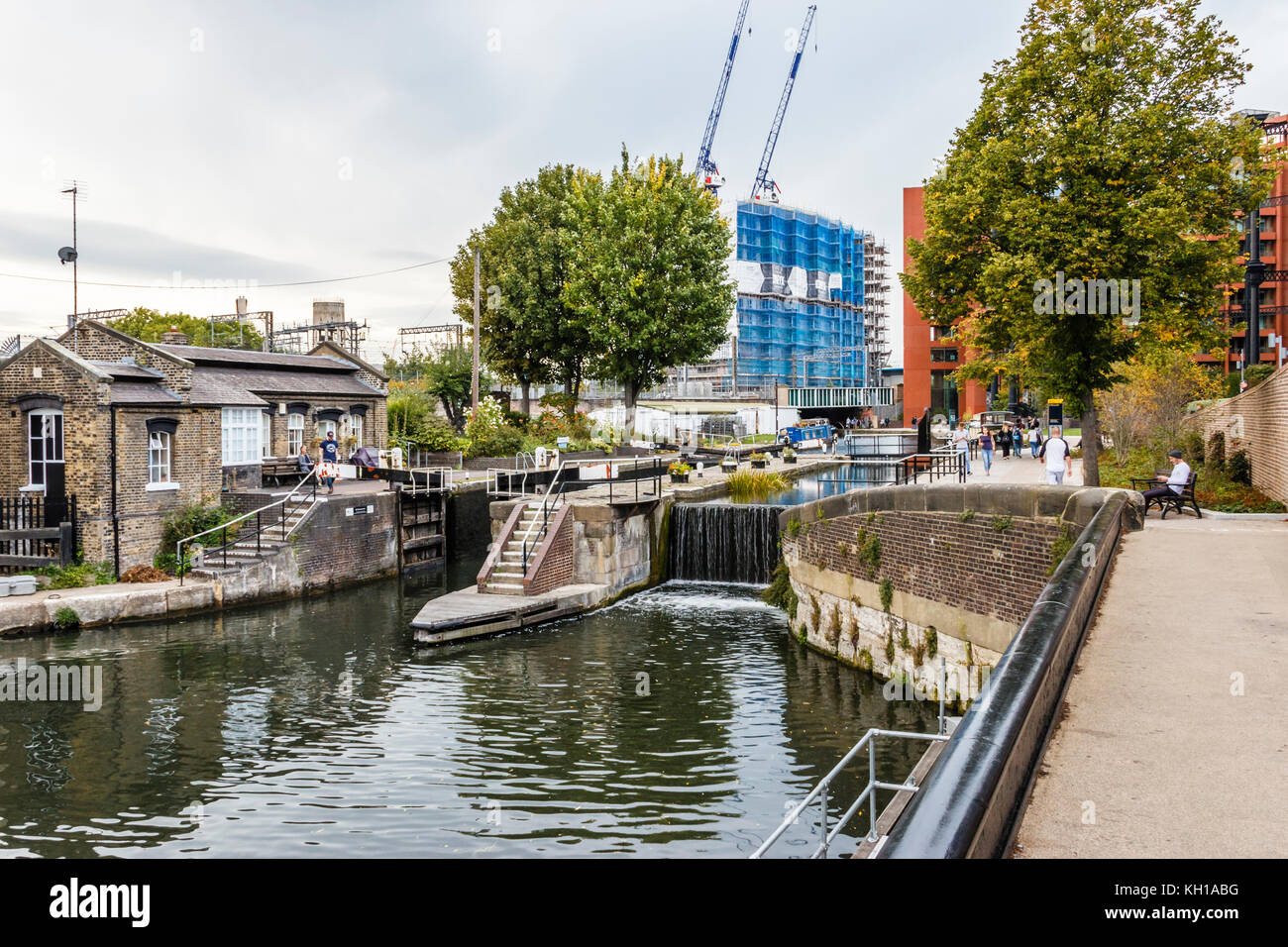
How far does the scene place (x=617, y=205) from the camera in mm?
41531

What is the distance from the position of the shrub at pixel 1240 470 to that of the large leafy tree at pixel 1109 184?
3.85 metres

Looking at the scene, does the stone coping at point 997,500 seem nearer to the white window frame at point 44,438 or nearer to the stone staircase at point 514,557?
the stone staircase at point 514,557

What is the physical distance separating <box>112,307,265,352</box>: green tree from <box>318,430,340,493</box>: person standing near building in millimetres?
37162

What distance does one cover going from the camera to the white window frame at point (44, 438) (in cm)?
2264

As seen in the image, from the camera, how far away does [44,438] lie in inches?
898

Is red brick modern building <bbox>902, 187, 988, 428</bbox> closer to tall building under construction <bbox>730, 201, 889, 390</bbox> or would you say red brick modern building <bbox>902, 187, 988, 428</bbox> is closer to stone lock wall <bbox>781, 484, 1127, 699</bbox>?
tall building under construction <bbox>730, 201, 889, 390</bbox>

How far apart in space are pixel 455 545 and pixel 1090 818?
28403 millimetres

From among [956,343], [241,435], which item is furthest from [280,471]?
[956,343]

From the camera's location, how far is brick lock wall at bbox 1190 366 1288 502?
17703 mm

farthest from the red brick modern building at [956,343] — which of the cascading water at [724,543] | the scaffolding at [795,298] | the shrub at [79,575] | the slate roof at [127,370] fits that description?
the shrub at [79,575]

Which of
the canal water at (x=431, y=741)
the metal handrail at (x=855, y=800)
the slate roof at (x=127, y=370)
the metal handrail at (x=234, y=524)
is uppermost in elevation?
the slate roof at (x=127, y=370)

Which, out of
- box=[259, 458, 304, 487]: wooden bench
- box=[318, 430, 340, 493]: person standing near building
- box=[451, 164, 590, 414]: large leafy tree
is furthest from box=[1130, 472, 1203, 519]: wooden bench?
box=[451, 164, 590, 414]: large leafy tree
